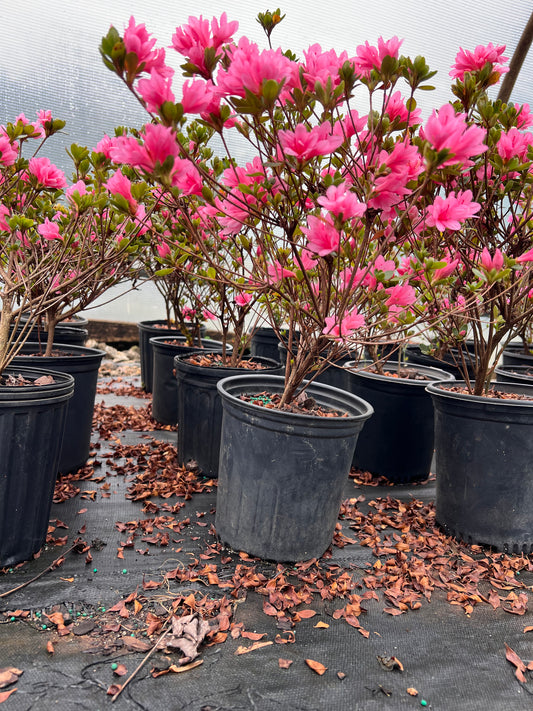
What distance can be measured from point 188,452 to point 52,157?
2.72 m

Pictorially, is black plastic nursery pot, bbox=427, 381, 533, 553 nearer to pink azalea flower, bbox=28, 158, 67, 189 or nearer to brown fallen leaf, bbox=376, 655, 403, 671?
brown fallen leaf, bbox=376, 655, 403, 671

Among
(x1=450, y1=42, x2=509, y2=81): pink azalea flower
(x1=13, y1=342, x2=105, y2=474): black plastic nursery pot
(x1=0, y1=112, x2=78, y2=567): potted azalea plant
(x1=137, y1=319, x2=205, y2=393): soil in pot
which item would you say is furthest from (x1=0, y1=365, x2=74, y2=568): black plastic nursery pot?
(x1=137, y1=319, x2=205, y2=393): soil in pot

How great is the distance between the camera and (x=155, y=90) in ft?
3.20

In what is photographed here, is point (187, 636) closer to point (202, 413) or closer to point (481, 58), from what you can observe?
point (202, 413)

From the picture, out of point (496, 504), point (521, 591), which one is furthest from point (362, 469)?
point (521, 591)

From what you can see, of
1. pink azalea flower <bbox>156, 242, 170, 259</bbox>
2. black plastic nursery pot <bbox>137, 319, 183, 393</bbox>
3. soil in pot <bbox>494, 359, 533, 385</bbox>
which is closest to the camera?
pink azalea flower <bbox>156, 242, 170, 259</bbox>

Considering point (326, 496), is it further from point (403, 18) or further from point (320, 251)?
point (403, 18)

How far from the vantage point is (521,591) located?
1540 millimetres

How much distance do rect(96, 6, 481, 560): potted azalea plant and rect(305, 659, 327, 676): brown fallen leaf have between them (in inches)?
16.7

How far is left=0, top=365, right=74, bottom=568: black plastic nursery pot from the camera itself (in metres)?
1.37

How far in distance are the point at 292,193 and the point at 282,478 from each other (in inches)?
34.2

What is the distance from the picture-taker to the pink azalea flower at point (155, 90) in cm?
97

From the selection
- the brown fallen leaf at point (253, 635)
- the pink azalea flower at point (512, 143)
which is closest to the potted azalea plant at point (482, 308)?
the pink azalea flower at point (512, 143)

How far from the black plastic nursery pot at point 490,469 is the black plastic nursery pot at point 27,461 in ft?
4.29
